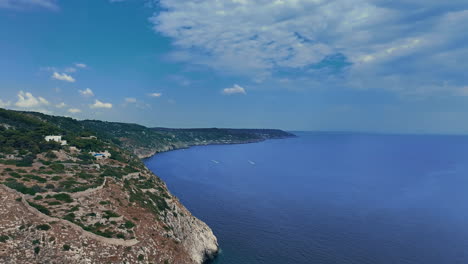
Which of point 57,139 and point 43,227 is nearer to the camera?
point 43,227

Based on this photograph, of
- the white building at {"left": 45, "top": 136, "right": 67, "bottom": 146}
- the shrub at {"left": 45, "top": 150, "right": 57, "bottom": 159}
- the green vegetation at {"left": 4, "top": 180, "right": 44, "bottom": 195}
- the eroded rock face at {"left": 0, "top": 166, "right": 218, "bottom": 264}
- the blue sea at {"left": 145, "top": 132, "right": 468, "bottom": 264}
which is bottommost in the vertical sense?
the blue sea at {"left": 145, "top": 132, "right": 468, "bottom": 264}

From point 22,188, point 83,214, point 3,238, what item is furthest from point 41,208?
point 3,238

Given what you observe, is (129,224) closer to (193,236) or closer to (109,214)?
(109,214)

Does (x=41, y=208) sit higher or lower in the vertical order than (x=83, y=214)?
higher

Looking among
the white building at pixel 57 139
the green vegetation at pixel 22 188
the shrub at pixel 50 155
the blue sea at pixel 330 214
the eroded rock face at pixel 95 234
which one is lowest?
the blue sea at pixel 330 214

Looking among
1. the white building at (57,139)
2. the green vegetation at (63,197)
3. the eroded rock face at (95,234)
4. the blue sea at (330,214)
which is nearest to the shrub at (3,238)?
the eroded rock face at (95,234)

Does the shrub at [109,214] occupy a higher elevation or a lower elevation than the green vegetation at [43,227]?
lower

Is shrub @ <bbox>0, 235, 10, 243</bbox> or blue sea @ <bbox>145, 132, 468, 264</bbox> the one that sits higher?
shrub @ <bbox>0, 235, 10, 243</bbox>

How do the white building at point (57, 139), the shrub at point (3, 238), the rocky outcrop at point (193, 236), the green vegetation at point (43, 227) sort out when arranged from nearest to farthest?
1. the shrub at point (3, 238)
2. the green vegetation at point (43, 227)
3. the rocky outcrop at point (193, 236)
4. the white building at point (57, 139)

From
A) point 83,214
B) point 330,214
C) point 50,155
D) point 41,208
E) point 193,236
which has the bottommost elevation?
point 330,214

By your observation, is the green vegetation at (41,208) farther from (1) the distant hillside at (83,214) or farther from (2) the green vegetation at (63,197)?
(2) the green vegetation at (63,197)

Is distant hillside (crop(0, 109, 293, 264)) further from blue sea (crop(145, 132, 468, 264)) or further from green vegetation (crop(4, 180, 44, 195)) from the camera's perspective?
blue sea (crop(145, 132, 468, 264))

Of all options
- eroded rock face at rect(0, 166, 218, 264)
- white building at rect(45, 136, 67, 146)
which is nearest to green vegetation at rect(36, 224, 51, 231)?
eroded rock face at rect(0, 166, 218, 264)
